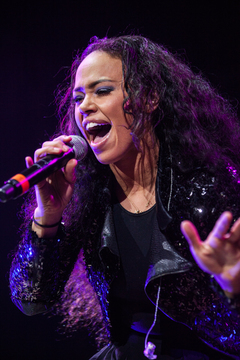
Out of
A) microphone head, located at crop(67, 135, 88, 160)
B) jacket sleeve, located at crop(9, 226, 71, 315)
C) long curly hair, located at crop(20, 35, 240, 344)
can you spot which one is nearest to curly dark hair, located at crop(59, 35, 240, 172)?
long curly hair, located at crop(20, 35, 240, 344)

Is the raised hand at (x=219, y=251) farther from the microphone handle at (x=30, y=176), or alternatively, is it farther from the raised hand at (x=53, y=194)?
the raised hand at (x=53, y=194)

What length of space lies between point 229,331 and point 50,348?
5.91 feet

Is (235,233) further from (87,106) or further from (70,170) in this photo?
(87,106)

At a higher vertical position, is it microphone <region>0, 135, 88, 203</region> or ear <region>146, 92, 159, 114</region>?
ear <region>146, 92, 159, 114</region>

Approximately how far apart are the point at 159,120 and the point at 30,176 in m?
0.81

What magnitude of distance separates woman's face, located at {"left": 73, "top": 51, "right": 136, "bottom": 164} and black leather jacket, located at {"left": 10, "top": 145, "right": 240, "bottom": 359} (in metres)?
0.23

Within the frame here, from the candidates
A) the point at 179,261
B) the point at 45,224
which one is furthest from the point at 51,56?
the point at 179,261

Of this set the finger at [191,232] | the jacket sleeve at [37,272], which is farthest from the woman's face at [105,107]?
the finger at [191,232]

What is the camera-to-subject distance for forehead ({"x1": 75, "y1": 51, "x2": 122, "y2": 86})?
140 centimetres

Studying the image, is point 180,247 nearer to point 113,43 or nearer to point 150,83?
point 150,83

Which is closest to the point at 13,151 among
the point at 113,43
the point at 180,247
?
the point at 113,43

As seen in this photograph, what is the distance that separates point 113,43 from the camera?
1520mm

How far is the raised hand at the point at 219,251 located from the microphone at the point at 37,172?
46cm

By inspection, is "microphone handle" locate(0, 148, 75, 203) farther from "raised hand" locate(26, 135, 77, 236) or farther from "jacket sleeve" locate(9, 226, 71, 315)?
"jacket sleeve" locate(9, 226, 71, 315)
